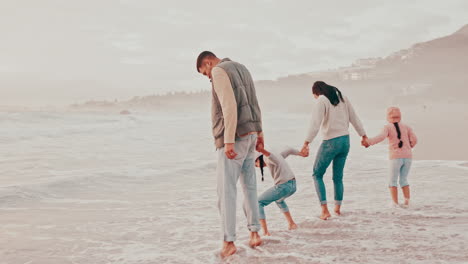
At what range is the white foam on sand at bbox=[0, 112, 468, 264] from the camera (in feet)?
13.8

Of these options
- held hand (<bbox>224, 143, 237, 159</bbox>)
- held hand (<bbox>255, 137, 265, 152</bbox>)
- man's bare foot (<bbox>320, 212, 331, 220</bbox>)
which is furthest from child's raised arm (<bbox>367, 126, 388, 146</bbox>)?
held hand (<bbox>224, 143, 237, 159</bbox>)

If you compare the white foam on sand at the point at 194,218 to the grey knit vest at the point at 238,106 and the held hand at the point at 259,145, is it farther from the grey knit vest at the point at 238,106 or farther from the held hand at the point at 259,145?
the grey knit vest at the point at 238,106

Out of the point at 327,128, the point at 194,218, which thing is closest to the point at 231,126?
the point at 327,128

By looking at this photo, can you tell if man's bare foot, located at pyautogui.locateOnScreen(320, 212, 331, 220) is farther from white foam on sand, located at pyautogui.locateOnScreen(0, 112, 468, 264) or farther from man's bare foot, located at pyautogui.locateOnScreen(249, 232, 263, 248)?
man's bare foot, located at pyautogui.locateOnScreen(249, 232, 263, 248)

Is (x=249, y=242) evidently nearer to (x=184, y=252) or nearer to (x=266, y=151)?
(x=184, y=252)

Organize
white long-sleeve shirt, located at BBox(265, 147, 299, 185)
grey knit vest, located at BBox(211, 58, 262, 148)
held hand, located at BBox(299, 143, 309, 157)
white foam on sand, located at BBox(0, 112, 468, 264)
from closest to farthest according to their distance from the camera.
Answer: grey knit vest, located at BBox(211, 58, 262, 148) < white foam on sand, located at BBox(0, 112, 468, 264) < white long-sleeve shirt, located at BBox(265, 147, 299, 185) < held hand, located at BBox(299, 143, 309, 157)

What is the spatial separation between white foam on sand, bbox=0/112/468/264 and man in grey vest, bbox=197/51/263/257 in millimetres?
462

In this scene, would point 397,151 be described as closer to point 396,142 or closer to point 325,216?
point 396,142

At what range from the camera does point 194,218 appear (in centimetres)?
607

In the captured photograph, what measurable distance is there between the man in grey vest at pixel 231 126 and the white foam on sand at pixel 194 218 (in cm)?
46

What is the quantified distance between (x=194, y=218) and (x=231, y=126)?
2563 mm

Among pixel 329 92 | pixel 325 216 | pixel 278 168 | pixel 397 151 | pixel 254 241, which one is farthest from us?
pixel 397 151

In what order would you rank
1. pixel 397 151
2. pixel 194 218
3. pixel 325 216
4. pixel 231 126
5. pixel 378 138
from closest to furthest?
pixel 231 126 < pixel 325 216 < pixel 378 138 < pixel 397 151 < pixel 194 218

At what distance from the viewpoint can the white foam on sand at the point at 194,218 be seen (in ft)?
13.8
